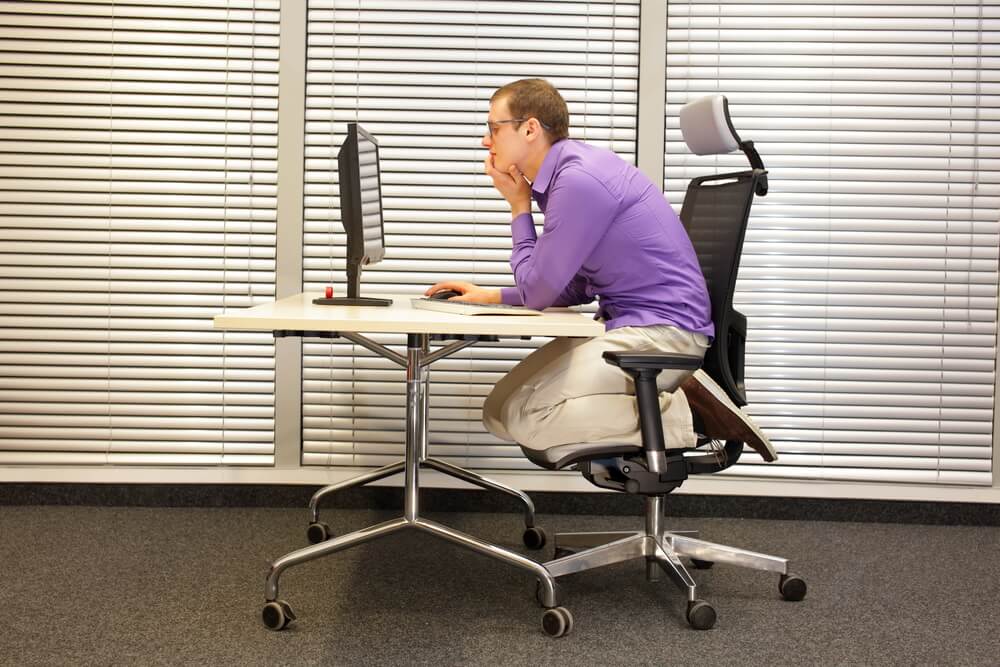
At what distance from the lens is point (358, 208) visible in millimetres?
2416

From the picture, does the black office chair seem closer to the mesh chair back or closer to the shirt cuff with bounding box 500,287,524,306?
the mesh chair back

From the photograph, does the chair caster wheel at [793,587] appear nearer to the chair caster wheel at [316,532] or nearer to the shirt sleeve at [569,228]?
the shirt sleeve at [569,228]

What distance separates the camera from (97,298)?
338 cm

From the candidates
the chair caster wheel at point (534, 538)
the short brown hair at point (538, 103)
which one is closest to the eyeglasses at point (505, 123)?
the short brown hair at point (538, 103)

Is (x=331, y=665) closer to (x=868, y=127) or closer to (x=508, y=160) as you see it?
(x=508, y=160)

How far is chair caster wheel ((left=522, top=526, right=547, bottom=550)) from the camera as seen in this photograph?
294 centimetres

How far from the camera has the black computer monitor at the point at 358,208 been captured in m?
2.42

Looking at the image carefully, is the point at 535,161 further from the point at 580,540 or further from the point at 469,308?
the point at 580,540

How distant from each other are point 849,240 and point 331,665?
240 cm

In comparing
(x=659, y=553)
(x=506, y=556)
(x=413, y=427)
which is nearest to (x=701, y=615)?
(x=659, y=553)

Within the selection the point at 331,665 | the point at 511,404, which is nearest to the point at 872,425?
the point at 511,404

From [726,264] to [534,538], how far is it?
1128 millimetres

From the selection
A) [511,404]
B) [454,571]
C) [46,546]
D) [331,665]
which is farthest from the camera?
[46,546]

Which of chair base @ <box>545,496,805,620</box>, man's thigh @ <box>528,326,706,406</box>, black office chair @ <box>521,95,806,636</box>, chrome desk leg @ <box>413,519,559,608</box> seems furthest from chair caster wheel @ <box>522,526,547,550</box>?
man's thigh @ <box>528,326,706,406</box>
